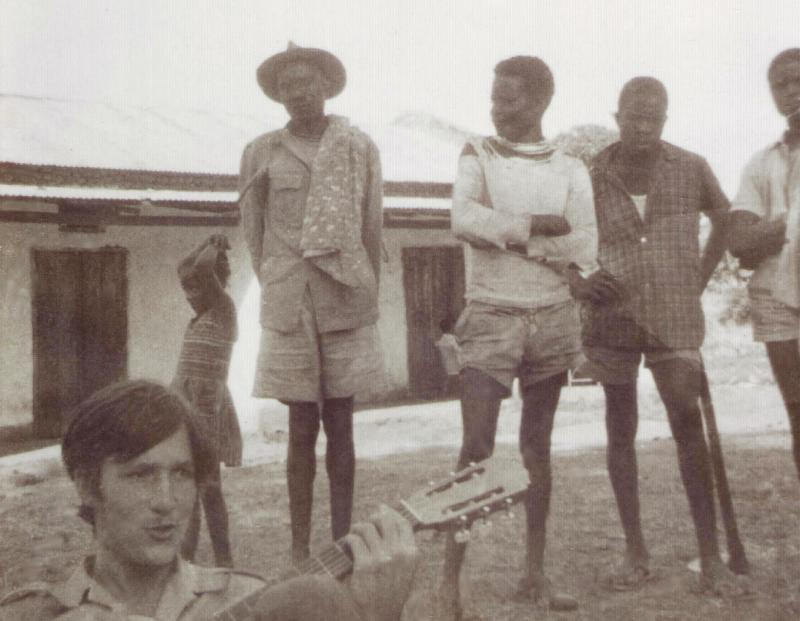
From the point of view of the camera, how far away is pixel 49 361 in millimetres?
8945

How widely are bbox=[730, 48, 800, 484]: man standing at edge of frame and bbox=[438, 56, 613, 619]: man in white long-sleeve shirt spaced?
0.47 m

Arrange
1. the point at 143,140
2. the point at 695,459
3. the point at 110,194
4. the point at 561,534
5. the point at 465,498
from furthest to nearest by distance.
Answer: the point at 143,140, the point at 110,194, the point at 561,534, the point at 695,459, the point at 465,498

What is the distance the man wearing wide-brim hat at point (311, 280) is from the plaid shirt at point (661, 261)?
790mm

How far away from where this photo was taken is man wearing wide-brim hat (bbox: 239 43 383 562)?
3.27m

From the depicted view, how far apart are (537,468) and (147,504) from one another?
6.07 ft

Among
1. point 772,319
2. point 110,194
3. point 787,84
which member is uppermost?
point 110,194

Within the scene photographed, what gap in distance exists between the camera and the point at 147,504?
1.63m

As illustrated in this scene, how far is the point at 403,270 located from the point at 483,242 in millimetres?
7808

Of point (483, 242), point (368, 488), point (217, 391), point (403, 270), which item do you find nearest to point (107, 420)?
point (483, 242)

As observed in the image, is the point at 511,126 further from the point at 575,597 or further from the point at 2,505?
the point at 2,505

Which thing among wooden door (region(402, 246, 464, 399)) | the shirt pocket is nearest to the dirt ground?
the shirt pocket

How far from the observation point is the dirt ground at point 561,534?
3.23m

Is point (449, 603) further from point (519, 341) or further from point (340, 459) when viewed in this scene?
point (519, 341)

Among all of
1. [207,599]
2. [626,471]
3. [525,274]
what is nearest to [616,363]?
[626,471]
